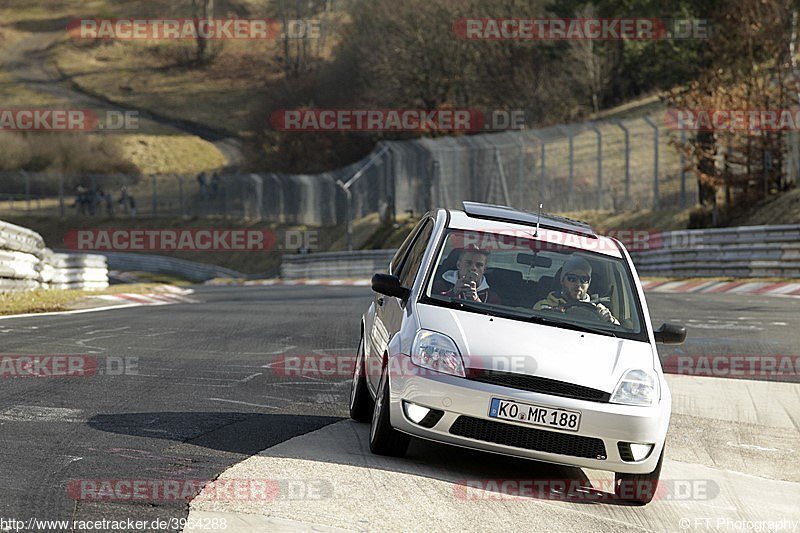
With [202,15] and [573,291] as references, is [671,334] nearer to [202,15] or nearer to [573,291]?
[573,291]

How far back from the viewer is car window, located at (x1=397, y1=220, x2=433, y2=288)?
8.40 metres

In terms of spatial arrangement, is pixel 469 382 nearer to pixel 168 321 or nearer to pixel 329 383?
pixel 329 383

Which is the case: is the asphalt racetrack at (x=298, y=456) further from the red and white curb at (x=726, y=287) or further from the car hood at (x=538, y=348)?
the red and white curb at (x=726, y=287)

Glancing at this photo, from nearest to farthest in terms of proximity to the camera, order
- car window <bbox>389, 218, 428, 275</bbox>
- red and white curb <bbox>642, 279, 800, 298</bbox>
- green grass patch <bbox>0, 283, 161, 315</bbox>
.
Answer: car window <bbox>389, 218, 428, 275</bbox> < green grass patch <bbox>0, 283, 161, 315</bbox> < red and white curb <bbox>642, 279, 800, 298</bbox>

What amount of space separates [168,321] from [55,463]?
10.8 meters

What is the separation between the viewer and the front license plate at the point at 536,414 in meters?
7.07

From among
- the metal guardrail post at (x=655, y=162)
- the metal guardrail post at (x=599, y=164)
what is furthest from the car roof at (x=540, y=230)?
the metal guardrail post at (x=599, y=164)

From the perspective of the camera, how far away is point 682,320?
59.2 ft

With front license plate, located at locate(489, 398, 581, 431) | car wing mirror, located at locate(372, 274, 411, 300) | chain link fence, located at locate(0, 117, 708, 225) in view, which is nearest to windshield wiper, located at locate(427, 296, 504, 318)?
car wing mirror, located at locate(372, 274, 411, 300)

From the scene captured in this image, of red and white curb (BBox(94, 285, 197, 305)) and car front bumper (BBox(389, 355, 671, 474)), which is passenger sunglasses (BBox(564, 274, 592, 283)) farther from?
red and white curb (BBox(94, 285, 197, 305))

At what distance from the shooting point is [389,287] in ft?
26.1

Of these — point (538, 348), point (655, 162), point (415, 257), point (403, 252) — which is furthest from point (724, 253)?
point (538, 348)

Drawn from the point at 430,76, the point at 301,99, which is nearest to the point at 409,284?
the point at 430,76

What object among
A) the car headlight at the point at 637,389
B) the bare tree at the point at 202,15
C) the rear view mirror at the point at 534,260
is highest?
the bare tree at the point at 202,15
